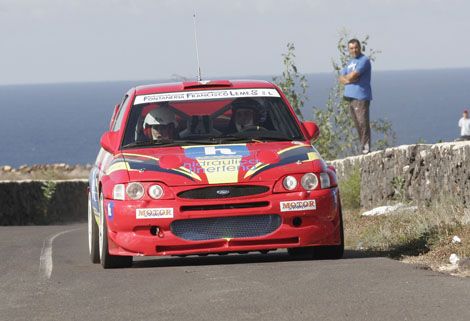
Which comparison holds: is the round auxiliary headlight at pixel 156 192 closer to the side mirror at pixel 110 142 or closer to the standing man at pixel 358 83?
the side mirror at pixel 110 142

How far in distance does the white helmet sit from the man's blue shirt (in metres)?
7.82

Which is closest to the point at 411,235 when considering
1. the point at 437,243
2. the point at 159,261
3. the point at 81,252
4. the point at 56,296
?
the point at 437,243

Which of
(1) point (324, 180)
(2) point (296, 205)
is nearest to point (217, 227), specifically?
(2) point (296, 205)

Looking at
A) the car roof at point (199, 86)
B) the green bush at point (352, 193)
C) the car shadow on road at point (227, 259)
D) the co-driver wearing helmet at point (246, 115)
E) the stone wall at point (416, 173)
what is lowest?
the green bush at point (352, 193)

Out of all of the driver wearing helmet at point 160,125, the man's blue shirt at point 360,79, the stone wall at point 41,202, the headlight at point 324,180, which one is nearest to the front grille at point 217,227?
the headlight at point 324,180

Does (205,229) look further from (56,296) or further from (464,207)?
(464,207)

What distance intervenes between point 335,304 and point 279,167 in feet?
8.53

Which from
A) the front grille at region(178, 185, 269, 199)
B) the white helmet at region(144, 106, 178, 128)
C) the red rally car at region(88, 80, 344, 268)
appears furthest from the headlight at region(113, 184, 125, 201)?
the white helmet at region(144, 106, 178, 128)

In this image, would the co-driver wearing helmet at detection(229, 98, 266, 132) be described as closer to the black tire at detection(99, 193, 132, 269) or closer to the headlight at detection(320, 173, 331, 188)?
the headlight at detection(320, 173, 331, 188)

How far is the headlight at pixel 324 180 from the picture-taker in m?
11.0

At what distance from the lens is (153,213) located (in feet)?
35.4

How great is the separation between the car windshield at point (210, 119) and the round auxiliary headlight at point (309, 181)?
2.87 feet

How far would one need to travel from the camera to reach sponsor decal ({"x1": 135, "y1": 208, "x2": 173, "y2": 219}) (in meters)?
10.8

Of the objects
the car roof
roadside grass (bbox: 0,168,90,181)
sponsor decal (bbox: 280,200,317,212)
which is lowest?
roadside grass (bbox: 0,168,90,181)
